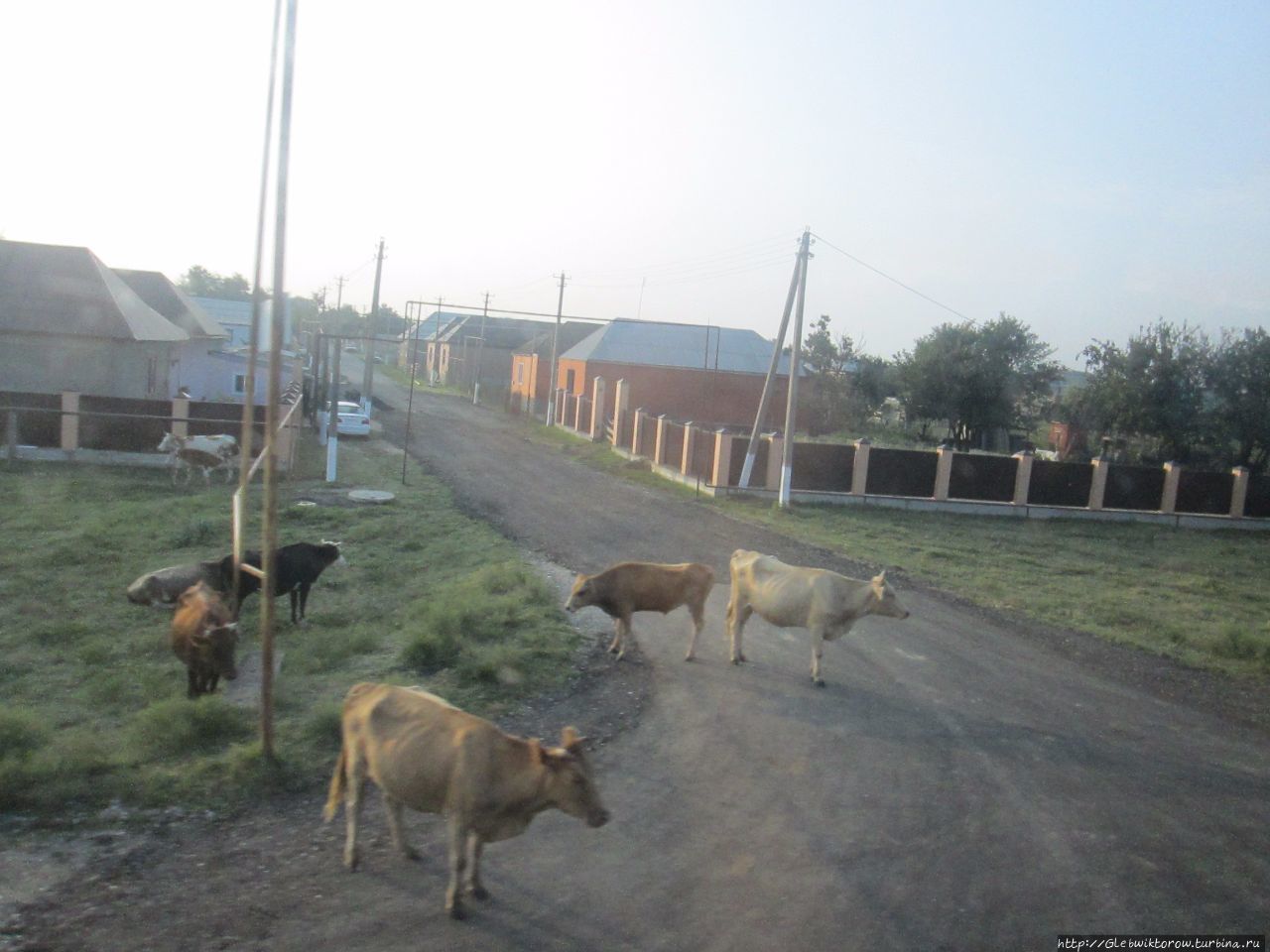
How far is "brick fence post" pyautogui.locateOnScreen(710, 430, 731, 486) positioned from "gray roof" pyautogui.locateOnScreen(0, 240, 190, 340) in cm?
1512

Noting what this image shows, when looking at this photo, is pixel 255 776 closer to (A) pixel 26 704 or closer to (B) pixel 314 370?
(A) pixel 26 704

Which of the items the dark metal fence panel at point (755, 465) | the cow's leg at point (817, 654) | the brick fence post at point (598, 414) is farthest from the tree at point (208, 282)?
the cow's leg at point (817, 654)

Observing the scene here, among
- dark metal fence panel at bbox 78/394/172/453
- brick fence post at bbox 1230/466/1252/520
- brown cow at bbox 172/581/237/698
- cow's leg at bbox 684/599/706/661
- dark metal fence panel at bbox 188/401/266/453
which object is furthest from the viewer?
brick fence post at bbox 1230/466/1252/520

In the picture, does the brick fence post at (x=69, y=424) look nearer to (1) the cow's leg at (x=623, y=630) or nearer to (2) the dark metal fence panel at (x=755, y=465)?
(2) the dark metal fence panel at (x=755, y=465)

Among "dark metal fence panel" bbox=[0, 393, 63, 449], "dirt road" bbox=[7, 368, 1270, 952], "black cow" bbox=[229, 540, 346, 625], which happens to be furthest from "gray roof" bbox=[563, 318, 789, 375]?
"dirt road" bbox=[7, 368, 1270, 952]

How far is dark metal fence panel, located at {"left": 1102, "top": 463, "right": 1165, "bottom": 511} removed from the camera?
89.3 ft

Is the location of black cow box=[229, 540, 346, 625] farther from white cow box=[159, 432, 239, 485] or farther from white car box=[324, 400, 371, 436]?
white car box=[324, 400, 371, 436]

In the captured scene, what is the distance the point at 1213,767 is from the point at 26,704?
9.76m

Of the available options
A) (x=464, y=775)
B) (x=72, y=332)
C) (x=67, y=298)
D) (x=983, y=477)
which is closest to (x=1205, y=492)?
(x=983, y=477)

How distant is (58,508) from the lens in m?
18.0

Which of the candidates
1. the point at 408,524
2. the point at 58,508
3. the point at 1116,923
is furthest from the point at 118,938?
the point at 58,508

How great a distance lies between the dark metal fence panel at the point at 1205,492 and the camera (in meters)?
27.6

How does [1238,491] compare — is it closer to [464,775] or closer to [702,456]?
[702,456]

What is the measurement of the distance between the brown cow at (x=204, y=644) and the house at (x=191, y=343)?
25.6 m
